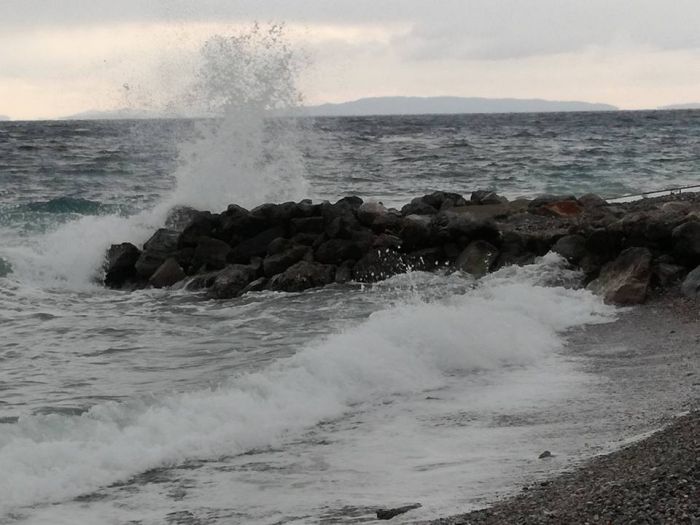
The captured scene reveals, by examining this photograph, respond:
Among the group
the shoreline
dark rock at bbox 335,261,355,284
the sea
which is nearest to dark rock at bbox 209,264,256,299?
the sea

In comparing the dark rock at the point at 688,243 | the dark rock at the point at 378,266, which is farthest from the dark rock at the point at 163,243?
the dark rock at the point at 688,243

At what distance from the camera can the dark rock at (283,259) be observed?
12445mm

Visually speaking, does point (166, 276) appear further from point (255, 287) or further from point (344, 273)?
point (344, 273)

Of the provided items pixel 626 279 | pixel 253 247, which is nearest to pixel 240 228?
pixel 253 247

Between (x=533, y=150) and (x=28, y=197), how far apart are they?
21.5m

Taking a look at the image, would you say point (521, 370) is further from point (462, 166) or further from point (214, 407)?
point (462, 166)

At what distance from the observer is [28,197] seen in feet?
77.0

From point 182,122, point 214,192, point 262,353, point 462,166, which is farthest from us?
point 462,166

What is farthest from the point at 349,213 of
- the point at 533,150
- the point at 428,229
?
the point at 533,150

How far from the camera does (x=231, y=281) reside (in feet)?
39.8

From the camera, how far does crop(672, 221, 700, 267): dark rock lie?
33.7ft

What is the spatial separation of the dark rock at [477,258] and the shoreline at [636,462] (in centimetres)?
374

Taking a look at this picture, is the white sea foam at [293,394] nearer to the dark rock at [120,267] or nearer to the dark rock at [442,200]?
the dark rock at [442,200]

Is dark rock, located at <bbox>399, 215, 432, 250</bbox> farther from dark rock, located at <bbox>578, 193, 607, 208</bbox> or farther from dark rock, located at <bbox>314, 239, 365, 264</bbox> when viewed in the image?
dark rock, located at <bbox>578, 193, 607, 208</bbox>
